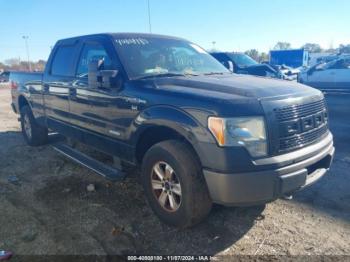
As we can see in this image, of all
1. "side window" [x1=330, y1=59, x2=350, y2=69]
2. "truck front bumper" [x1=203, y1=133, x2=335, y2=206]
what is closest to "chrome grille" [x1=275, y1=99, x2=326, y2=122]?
"truck front bumper" [x1=203, y1=133, x2=335, y2=206]

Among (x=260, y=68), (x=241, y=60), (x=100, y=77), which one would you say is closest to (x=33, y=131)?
(x=100, y=77)

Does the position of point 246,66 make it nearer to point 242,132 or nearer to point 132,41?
point 132,41

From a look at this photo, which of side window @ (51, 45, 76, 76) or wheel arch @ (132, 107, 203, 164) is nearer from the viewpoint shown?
wheel arch @ (132, 107, 203, 164)

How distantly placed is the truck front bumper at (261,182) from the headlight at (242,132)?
0.13 m

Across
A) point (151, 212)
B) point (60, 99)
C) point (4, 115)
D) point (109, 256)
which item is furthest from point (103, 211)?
point (4, 115)

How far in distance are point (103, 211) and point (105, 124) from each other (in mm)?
1055

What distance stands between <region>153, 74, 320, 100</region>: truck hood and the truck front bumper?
1.95 ft

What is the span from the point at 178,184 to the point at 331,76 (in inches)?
500

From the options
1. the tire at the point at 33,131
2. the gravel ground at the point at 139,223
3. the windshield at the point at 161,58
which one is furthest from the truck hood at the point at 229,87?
the tire at the point at 33,131

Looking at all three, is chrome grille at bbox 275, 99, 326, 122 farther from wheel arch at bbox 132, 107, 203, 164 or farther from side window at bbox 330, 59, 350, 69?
side window at bbox 330, 59, 350, 69

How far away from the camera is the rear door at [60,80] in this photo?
4734mm

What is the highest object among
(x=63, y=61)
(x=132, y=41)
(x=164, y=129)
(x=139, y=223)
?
(x=132, y=41)

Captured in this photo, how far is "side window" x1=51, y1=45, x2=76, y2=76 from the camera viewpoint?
4793 millimetres

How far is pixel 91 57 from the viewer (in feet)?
14.2
